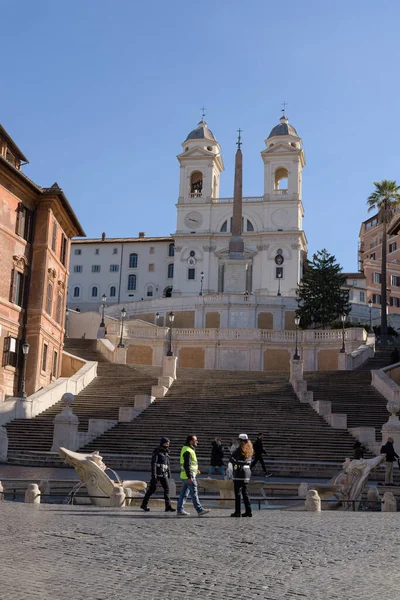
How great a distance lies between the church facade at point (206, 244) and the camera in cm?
9100

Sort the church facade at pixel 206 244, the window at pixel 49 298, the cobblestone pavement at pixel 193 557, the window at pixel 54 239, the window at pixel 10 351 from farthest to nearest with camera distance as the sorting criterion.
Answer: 1. the church facade at pixel 206 244
2. the window at pixel 54 239
3. the window at pixel 49 298
4. the window at pixel 10 351
5. the cobblestone pavement at pixel 193 557

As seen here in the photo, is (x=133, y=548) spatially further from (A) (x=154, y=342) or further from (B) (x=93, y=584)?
(A) (x=154, y=342)

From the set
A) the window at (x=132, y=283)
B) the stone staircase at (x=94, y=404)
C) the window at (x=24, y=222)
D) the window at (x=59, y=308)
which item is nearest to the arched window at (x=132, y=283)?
the window at (x=132, y=283)

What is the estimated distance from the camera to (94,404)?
33.5m

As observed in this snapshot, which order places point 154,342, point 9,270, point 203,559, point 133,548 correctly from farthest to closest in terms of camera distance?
1. point 154,342
2. point 9,270
3. point 133,548
4. point 203,559

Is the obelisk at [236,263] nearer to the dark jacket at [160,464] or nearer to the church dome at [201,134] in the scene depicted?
the church dome at [201,134]

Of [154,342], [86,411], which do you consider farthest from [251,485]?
[154,342]

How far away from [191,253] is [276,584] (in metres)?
86.2

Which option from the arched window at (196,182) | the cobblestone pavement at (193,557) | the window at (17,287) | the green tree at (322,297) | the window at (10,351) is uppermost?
the arched window at (196,182)

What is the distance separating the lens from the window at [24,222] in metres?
35.4

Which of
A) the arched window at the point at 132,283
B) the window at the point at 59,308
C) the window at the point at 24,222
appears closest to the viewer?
the window at the point at 24,222

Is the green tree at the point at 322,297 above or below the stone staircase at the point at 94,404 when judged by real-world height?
above

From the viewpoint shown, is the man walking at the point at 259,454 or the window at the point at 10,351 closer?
the man walking at the point at 259,454

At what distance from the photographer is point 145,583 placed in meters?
7.62
